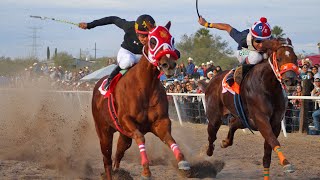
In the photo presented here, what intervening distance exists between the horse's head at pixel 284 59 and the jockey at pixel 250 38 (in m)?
0.40

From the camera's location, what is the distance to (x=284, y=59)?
753 centimetres

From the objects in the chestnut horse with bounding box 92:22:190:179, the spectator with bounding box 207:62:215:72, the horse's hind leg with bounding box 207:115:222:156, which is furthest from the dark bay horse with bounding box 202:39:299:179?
the spectator with bounding box 207:62:215:72

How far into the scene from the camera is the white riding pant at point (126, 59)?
26.6 feet

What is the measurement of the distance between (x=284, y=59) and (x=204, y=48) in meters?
37.4

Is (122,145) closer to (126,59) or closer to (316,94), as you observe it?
(126,59)

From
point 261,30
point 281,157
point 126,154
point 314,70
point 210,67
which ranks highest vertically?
point 261,30

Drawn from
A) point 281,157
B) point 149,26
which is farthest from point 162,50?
point 281,157

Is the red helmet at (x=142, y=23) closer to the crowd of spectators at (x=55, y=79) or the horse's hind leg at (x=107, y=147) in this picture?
the horse's hind leg at (x=107, y=147)

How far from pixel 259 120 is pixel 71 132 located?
695 cm

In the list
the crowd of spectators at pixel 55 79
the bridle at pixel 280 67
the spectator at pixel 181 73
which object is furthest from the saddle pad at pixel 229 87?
the crowd of spectators at pixel 55 79

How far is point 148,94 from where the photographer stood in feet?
23.8

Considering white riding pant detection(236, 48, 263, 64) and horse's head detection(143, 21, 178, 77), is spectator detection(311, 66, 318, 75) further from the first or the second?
horse's head detection(143, 21, 178, 77)

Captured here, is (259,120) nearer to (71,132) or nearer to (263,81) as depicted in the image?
(263,81)

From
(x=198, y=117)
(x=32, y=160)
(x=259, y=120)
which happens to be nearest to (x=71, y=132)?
(x=32, y=160)
